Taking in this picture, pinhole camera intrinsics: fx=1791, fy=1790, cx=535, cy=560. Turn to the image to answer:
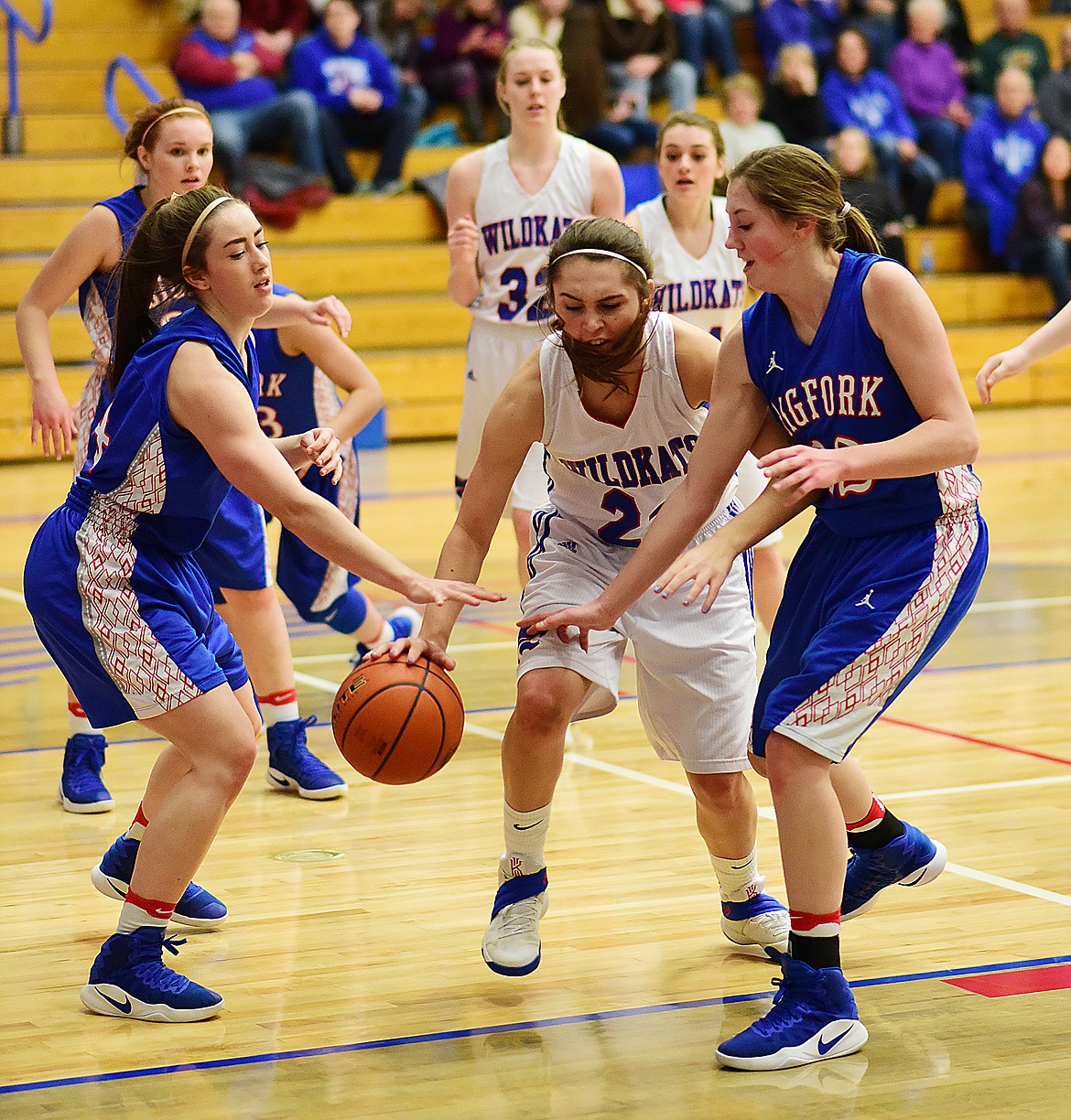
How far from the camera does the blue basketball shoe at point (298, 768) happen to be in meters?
4.64

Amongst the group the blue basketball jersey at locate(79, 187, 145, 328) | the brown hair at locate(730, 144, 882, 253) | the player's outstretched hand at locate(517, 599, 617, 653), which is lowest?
the player's outstretched hand at locate(517, 599, 617, 653)

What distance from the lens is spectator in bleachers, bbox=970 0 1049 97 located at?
1466cm

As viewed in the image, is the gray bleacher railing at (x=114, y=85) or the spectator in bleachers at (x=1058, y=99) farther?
the spectator in bleachers at (x=1058, y=99)

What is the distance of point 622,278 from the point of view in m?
3.22

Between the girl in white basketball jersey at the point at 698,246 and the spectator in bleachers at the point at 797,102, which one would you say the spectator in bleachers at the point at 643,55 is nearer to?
the spectator in bleachers at the point at 797,102

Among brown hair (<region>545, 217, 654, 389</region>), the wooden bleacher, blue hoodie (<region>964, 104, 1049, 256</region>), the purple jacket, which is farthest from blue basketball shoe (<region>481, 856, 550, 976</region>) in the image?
the purple jacket

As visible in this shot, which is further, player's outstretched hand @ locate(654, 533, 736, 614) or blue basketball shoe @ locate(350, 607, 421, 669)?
blue basketball shoe @ locate(350, 607, 421, 669)

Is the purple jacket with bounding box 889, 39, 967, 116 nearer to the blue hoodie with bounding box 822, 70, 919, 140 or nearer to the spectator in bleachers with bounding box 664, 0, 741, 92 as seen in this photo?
the blue hoodie with bounding box 822, 70, 919, 140

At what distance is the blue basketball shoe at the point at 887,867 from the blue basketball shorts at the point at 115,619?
1.27 m

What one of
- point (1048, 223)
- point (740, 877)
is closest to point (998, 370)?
point (740, 877)

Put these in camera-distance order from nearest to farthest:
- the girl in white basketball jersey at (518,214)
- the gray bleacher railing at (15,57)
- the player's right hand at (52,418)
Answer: the player's right hand at (52,418), the girl in white basketball jersey at (518,214), the gray bleacher railing at (15,57)

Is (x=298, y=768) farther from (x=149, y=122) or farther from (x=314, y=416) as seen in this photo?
(x=149, y=122)

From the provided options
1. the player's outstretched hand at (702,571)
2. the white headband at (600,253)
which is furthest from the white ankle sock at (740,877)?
the white headband at (600,253)

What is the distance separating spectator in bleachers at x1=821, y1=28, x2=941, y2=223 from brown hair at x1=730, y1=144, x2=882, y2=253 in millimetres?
11206
